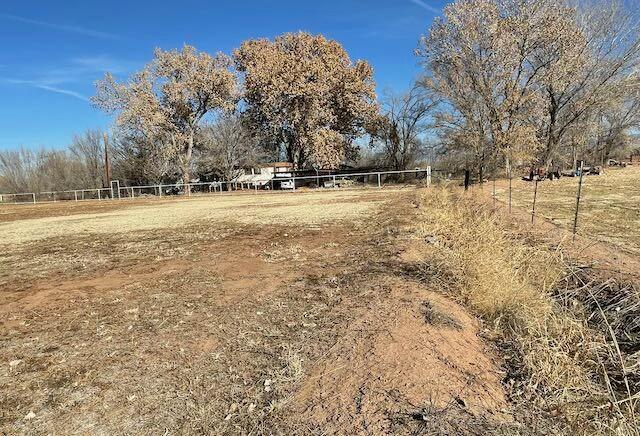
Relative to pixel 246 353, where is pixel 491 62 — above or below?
above

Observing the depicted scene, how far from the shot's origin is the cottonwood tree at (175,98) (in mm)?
38250

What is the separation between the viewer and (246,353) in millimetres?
3838

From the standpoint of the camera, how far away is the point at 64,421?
2936mm

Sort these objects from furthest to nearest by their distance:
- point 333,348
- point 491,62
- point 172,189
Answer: point 172,189 < point 491,62 < point 333,348

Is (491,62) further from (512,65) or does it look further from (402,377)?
(402,377)

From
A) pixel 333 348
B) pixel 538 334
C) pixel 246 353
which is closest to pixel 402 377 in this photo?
pixel 333 348

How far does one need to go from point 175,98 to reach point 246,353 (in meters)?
38.8

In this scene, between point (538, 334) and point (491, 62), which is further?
point (491, 62)

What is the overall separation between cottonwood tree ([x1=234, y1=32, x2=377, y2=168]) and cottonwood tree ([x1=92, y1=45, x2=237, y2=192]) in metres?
2.74

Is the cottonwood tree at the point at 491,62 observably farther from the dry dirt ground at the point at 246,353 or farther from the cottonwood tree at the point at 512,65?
the dry dirt ground at the point at 246,353

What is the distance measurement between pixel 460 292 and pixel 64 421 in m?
4.00

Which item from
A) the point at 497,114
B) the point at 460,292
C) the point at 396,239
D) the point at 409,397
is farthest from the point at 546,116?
the point at 409,397

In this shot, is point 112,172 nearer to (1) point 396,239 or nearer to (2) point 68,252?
(2) point 68,252

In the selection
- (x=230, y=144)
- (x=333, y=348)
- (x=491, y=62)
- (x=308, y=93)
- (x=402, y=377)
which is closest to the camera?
(x=402, y=377)
